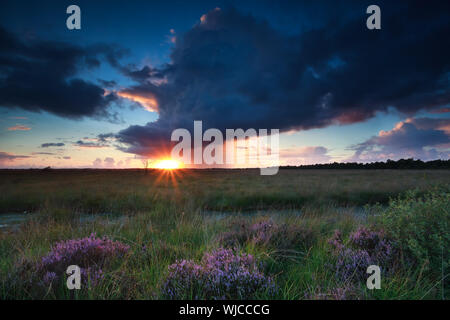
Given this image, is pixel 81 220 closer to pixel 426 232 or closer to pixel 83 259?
pixel 83 259

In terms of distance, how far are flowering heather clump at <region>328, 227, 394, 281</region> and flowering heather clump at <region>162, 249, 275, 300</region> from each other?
1241 mm

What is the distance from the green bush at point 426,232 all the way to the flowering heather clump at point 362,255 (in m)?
0.25

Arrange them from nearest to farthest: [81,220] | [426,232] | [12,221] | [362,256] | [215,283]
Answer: [215,283] < [362,256] < [426,232] < [81,220] < [12,221]

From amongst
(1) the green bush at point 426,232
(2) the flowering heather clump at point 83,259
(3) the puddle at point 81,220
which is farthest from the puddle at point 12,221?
(1) the green bush at point 426,232

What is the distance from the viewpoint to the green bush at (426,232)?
10.8 feet

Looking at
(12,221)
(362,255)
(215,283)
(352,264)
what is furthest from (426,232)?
(12,221)

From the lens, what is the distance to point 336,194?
1902 centimetres

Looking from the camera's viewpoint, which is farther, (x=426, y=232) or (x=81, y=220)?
(x=81, y=220)

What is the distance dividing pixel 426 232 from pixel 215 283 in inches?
147

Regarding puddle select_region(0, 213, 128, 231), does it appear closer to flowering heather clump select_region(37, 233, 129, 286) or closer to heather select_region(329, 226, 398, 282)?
flowering heather clump select_region(37, 233, 129, 286)

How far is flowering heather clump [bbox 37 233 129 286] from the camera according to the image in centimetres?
295

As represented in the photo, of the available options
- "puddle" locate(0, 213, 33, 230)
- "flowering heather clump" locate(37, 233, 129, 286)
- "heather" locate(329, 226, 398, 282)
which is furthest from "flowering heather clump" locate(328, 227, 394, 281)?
"puddle" locate(0, 213, 33, 230)

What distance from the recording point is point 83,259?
356 centimetres
